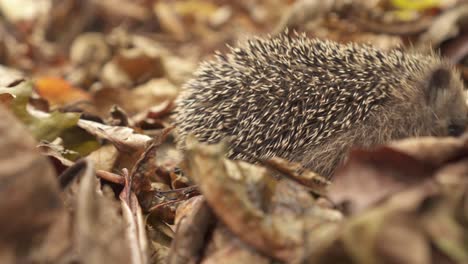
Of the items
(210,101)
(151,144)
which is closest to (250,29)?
(210,101)

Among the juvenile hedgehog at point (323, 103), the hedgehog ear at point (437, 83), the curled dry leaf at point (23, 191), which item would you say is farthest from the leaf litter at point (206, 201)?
the hedgehog ear at point (437, 83)

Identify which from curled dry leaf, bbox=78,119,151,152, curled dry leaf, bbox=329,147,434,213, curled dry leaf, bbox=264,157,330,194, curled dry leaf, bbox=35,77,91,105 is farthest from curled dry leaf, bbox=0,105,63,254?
curled dry leaf, bbox=35,77,91,105

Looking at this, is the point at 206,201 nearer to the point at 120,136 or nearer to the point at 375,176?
the point at 375,176

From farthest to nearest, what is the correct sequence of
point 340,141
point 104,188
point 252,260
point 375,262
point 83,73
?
point 83,73
point 340,141
point 104,188
point 252,260
point 375,262

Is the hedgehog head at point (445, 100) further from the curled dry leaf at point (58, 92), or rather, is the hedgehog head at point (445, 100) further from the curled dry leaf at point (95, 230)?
the curled dry leaf at point (58, 92)

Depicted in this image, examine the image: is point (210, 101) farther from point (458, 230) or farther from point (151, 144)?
point (458, 230)

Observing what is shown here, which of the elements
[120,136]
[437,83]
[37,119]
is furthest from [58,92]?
[437,83]

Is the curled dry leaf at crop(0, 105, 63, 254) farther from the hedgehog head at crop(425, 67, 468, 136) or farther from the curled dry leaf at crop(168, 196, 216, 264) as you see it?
the hedgehog head at crop(425, 67, 468, 136)
